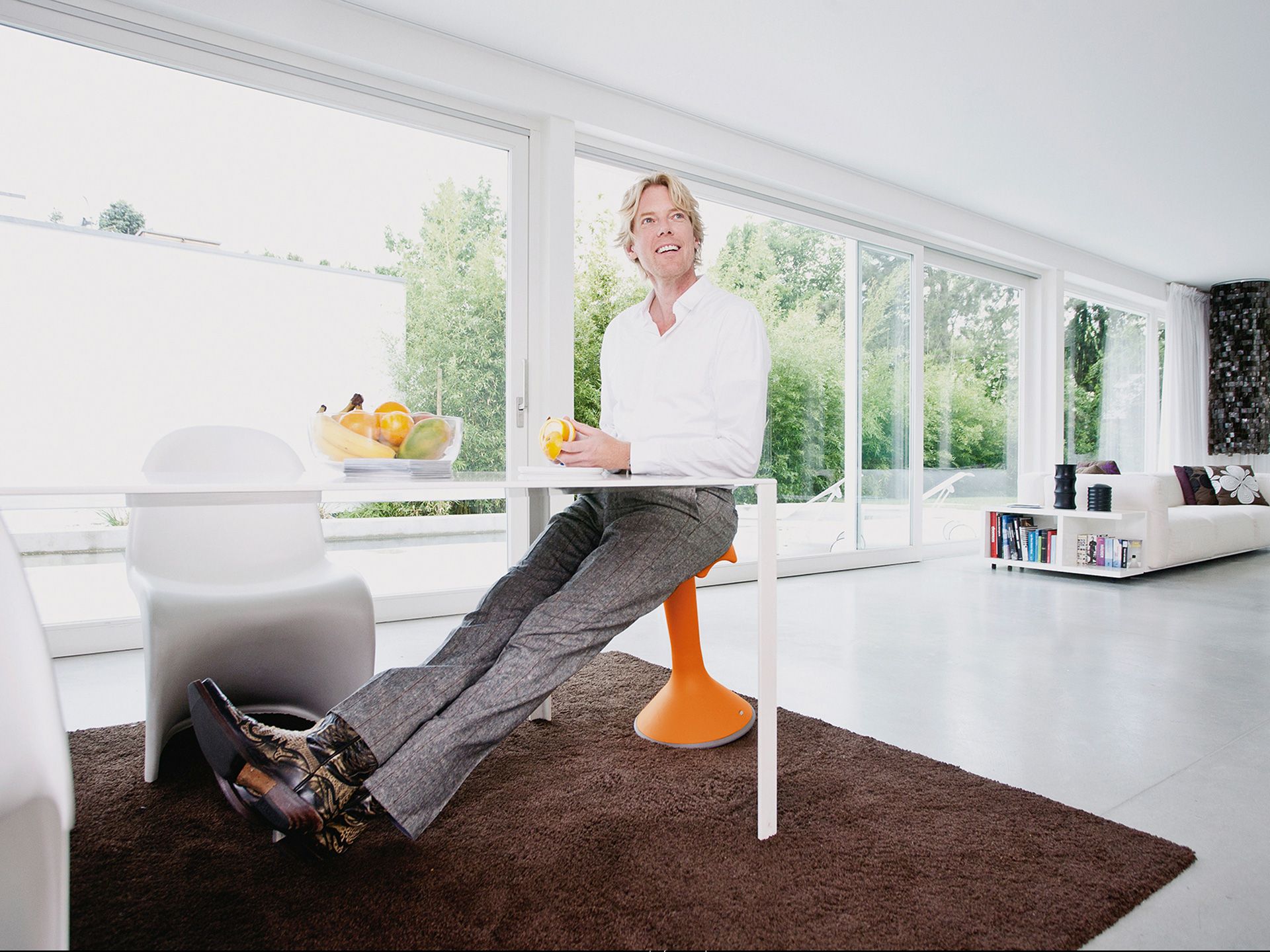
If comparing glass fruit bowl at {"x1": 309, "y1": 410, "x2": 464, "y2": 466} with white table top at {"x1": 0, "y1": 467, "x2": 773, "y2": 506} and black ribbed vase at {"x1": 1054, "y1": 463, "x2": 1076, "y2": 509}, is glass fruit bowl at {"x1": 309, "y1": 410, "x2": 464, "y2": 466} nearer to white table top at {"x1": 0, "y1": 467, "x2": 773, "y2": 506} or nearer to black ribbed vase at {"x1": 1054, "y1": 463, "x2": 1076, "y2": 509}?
white table top at {"x1": 0, "y1": 467, "x2": 773, "y2": 506}

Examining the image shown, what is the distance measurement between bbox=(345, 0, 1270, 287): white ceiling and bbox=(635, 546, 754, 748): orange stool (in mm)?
2495

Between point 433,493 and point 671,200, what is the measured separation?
1.07 metres

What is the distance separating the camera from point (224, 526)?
1938 millimetres

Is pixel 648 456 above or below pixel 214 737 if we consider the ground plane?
above

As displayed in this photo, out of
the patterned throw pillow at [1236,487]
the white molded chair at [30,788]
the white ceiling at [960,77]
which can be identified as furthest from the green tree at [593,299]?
the patterned throw pillow at [1236,487]

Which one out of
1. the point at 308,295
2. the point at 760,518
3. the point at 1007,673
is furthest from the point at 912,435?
the point at 760,518

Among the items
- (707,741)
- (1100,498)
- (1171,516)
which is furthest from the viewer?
(1171,516)

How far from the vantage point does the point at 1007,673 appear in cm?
245

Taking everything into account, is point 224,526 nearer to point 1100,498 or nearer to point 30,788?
point 30,788

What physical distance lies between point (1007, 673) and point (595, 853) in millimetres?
1699

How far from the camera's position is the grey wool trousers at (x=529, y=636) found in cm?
114

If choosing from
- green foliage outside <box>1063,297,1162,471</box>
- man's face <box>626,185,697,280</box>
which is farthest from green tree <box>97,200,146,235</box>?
green foliage outside <box>1063,297,1162,471</box>

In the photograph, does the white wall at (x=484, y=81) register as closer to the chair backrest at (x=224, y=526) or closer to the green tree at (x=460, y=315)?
the green tree at (x=460, y=315)

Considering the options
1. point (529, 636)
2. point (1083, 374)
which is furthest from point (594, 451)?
point (1083, 374)
